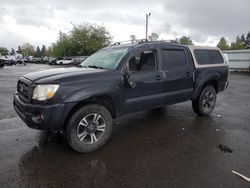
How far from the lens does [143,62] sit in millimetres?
4590

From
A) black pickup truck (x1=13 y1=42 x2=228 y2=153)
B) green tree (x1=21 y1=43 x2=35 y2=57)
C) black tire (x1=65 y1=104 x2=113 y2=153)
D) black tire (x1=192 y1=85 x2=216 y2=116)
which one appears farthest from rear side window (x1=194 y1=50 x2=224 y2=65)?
green tree (x1=21 y1=43 x2=35 y2=57)

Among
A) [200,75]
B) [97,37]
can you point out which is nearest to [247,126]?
[200,75]

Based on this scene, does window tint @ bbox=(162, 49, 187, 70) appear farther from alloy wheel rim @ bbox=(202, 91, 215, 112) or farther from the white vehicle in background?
the white vehicle in background

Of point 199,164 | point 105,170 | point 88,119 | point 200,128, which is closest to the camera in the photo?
point 105,170

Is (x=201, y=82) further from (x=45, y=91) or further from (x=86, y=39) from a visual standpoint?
(x=86, y=39)

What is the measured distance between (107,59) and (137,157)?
6.88ft

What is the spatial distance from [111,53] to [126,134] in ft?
5.85

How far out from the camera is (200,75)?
5633 millimetres

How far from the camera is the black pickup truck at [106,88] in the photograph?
3.42 m

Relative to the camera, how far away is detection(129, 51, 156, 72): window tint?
435cm

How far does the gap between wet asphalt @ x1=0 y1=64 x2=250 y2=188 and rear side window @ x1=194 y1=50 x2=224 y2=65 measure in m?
1.63

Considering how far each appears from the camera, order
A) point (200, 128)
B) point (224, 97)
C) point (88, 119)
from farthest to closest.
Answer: point (224, 97) < point (200, 128) < point (88, 119)

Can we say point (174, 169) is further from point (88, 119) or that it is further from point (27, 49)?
point (27, 49)

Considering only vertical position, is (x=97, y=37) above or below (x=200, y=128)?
above
